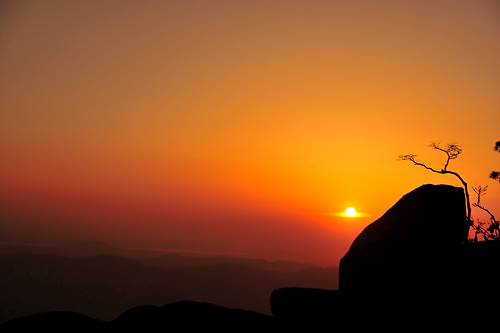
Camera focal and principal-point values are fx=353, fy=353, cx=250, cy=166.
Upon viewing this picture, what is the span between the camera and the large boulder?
12.9 m

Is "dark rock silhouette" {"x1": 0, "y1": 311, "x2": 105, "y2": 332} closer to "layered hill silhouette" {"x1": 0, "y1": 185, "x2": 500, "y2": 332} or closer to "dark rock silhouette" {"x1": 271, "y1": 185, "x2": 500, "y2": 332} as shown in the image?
"layered hill silhouette" {"x1": 0, "y1": 185, "x2": 500, "y2": 332}

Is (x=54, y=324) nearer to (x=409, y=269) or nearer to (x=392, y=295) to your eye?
(x=392, y=295)

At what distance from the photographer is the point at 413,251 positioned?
13.4 m

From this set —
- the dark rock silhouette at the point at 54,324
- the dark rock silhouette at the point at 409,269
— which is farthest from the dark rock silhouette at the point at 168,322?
the dark rock silhouette at the point at 409,269

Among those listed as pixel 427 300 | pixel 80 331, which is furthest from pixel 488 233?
pixel 80 331

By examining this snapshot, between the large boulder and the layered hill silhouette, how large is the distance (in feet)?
0.11

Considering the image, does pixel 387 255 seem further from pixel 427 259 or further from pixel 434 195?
pixel 434 195

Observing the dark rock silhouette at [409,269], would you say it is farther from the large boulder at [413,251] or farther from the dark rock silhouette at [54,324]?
the dark rock silhouette at [54,324]

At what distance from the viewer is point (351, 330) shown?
355 inches

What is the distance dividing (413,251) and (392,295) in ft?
6.03

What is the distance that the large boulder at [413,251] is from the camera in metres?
12.9

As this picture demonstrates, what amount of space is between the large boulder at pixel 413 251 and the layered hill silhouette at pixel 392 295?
3 centimetres

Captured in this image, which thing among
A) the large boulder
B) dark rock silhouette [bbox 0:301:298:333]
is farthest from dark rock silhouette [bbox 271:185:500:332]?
dark rock silhouette [bbox 0:301:298:333]

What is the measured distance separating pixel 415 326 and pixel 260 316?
4.19m
